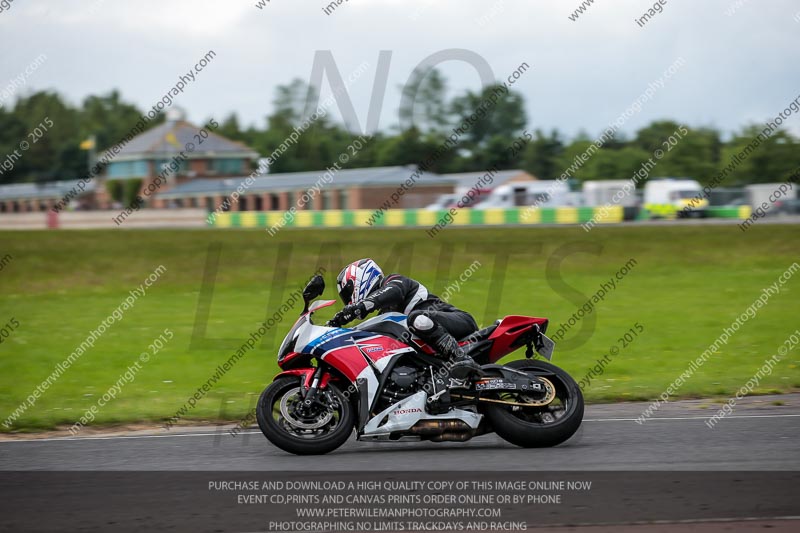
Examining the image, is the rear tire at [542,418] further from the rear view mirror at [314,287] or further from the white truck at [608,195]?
the white truck at [608,195]

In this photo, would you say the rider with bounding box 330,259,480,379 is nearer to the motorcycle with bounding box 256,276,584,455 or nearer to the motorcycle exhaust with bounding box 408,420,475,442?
the motorcycle with bounding box 256,276,584,455

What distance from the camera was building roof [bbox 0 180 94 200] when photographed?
323 ft

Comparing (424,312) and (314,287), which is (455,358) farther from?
(314,287)

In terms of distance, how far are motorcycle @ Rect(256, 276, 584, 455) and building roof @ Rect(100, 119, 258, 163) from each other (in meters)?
85.7

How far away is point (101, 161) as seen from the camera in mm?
107812

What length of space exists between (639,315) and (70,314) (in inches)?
504

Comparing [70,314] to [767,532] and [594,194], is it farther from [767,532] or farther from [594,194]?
[594,194]

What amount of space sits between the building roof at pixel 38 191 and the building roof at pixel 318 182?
58.0ft

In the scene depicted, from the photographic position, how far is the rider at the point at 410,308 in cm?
779

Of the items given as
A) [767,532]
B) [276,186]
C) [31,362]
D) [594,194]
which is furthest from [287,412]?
[276,186]

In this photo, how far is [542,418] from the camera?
25.8ft

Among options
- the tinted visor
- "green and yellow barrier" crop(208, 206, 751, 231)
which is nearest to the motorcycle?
the tinted visor

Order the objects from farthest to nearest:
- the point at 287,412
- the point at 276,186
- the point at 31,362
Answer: the point at 276,186 → the point at 31,362 → the point at 287,412

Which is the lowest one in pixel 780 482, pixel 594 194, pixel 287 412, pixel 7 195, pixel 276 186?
pixel 7 195
